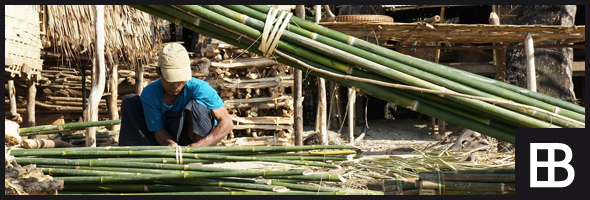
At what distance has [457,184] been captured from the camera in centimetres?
→ 234

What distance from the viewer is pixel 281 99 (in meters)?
7.69

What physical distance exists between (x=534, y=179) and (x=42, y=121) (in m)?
8.90

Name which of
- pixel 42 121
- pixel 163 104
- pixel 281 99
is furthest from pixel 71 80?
pixel 163 104

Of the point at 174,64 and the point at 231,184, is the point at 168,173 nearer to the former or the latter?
the point at 231,184

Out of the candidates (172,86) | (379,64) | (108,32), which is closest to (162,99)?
(172,86)

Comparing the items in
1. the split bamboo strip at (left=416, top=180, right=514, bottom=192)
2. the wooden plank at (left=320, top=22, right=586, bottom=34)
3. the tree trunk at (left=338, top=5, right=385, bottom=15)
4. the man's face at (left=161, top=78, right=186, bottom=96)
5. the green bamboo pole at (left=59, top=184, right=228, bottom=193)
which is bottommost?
the green bamboo pole at (left=59, top=184, right=228, bottom=193)

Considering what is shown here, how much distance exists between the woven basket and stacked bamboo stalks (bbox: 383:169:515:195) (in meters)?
4.38

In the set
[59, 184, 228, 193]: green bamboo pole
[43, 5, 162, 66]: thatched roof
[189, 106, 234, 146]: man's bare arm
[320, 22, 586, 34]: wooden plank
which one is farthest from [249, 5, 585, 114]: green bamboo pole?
[43, 5, 162, 66]: thatched roof

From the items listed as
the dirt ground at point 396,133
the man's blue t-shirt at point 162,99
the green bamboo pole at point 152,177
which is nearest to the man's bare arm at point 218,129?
the man's blue t-shirt at point 162,99

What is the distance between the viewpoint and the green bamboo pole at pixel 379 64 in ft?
7.51

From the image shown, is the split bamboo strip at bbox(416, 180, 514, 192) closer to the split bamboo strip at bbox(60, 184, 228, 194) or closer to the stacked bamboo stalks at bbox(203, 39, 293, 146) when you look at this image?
the split bamboo strip at bbox(60, 184, 228, 194)

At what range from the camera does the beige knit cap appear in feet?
11.2

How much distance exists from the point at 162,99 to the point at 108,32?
375 cm

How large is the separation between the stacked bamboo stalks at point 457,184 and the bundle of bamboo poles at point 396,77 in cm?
17
